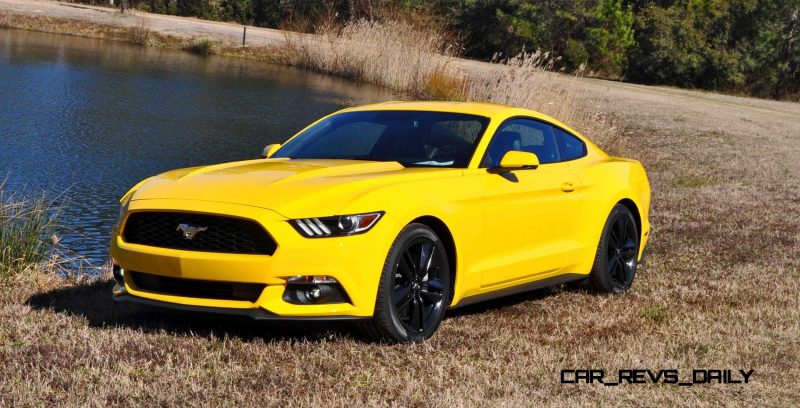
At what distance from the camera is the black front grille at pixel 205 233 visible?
20.1 ft

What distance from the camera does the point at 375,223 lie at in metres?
6.26

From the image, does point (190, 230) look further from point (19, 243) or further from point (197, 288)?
point (19, 243)

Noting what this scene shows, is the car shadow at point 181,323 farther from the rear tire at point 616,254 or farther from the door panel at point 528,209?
the rear tire at point 616,254

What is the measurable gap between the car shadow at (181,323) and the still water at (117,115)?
311 cm

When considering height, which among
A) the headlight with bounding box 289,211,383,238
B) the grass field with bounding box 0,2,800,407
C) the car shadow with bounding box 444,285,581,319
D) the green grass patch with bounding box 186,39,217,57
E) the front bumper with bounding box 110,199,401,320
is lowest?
the green grass patch with bounding box 186,39,217,57

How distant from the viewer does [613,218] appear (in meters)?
8.74

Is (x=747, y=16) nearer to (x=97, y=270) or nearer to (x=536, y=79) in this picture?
(x=536, y=79)

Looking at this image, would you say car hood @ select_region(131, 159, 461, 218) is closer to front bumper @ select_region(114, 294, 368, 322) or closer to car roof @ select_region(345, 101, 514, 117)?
front bumper @ select_region(114, 294, 368, 322)

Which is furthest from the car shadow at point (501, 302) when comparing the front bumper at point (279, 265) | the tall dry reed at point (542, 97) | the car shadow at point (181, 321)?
the tall dry reed at point (542, 97)

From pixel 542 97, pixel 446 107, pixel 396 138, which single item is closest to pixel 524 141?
pixel 446 107

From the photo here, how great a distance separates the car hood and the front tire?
358 mm

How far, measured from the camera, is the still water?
15.2 metres

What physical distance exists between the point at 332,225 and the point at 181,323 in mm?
1428

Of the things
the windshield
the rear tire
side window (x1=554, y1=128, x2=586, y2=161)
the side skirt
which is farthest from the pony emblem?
the rear tire
